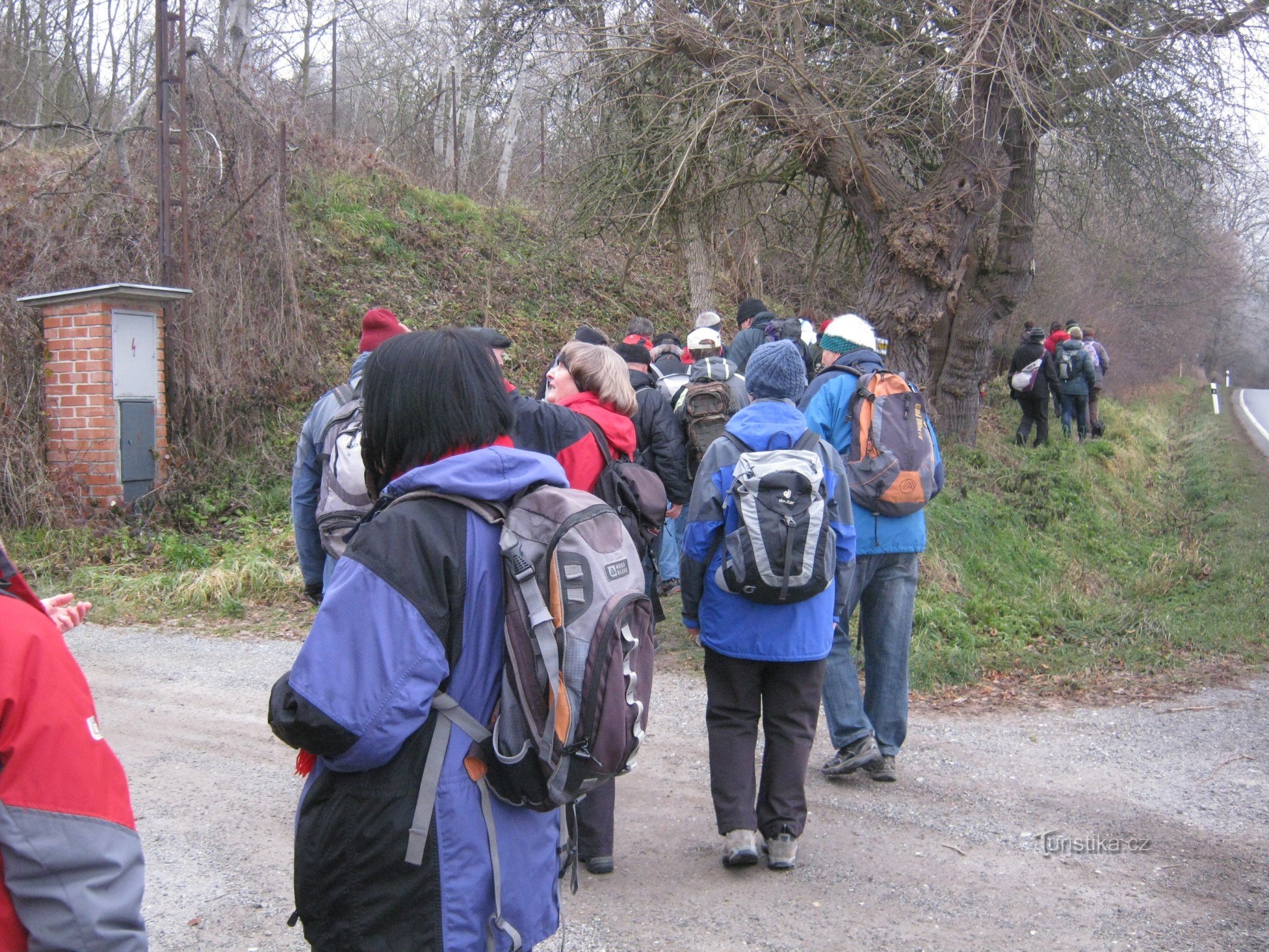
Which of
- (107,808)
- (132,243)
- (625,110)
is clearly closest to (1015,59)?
(625,110)

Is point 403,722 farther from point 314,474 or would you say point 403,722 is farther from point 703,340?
point 703,340

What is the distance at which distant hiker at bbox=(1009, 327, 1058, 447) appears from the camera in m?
14.4

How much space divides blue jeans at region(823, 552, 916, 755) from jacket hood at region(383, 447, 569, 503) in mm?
2713

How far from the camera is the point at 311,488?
4.04m

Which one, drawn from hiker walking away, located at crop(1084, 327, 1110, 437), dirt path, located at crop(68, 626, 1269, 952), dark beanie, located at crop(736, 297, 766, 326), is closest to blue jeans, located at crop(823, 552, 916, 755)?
dirt path, located at crop(68, 626, 1269, 952)

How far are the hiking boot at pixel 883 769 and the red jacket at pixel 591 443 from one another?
70.4 inches

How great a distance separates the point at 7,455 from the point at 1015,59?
8.87 meters

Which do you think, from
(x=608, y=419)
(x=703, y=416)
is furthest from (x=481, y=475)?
(x=703, y=416)

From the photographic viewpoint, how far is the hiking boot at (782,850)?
378 cm

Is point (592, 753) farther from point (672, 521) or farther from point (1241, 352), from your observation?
point (1241, 352)

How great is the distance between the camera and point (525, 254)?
1579 cm

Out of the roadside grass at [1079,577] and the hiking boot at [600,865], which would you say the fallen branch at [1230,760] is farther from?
the hiking boot at [600,865]
